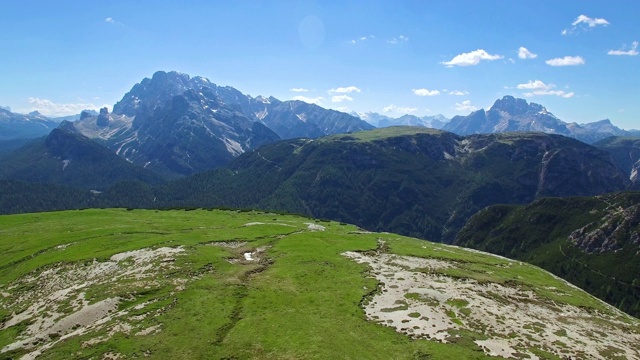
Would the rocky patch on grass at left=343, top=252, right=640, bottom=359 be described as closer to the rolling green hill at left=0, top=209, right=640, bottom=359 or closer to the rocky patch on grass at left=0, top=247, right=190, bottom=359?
the rolling green hill at left=0, top=209, right=640, bottom=359

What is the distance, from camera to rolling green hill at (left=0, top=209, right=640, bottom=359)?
42312 mm

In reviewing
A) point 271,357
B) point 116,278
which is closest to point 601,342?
point 271,357

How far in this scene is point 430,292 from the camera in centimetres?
5697

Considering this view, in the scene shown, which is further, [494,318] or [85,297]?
[85,297]

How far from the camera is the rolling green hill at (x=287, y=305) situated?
42312 mm

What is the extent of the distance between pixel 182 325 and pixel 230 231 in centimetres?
5768

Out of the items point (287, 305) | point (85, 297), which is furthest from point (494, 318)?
point (85, 297)

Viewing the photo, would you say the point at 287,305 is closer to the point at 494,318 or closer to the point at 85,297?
the point at 494,318

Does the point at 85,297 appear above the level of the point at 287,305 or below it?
below

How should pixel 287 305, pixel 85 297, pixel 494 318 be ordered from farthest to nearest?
1. pixel 85 297
2. pixel 287 305
3. pixel 494 318

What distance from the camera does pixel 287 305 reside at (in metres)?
51.7

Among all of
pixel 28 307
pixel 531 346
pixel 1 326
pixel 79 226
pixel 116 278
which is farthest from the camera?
pixel 79 226

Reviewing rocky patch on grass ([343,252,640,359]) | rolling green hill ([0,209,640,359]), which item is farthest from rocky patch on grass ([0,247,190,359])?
rocky patch on grass ([343,252,640,359])

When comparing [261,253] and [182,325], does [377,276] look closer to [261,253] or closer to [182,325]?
[261,253]
